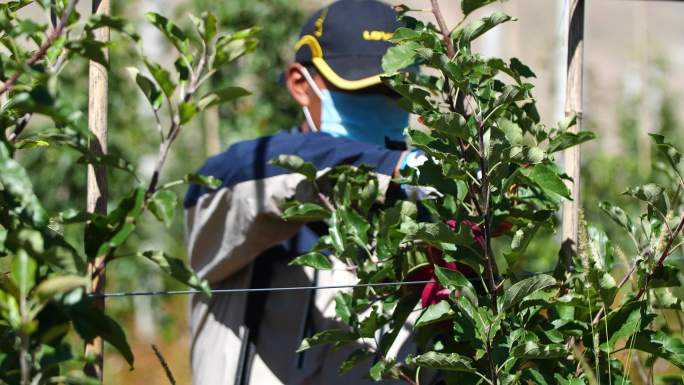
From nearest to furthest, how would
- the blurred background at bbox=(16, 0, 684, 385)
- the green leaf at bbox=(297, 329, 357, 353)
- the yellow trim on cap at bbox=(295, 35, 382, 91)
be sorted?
the green leaf at bbox=(297, 329, 357, 353) → the yellow trim on cap at bbox=(295, 35, 382, 91) → the blurred background at bbox=(16, 0, 684, 385)

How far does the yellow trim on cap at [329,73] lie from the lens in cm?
237

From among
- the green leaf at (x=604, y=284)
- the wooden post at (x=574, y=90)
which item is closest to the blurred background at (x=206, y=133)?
the wooden post at (x=574, y=90)

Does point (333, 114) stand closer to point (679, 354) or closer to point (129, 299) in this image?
point (679, 354)

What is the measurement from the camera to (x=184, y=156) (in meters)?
6.51

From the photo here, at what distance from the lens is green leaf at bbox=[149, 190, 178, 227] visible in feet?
4.07

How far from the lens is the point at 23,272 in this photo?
117cm

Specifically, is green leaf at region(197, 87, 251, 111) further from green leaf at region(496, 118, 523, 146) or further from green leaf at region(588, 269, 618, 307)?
green leaf at region(588, 269, 618, 307)

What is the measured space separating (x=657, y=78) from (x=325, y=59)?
6.04m

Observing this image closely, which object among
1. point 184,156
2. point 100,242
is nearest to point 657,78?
point 184,156

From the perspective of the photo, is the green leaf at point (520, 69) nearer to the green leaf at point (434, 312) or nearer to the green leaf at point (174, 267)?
the green leaf at point (434, 312)

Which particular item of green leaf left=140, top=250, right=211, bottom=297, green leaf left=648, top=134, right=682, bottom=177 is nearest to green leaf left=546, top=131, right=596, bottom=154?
green leaf left=648, top=134, right=682, bottom=177

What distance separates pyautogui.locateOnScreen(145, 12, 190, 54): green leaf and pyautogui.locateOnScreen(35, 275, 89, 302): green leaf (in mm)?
334

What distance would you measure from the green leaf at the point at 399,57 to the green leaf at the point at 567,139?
0.31 meters

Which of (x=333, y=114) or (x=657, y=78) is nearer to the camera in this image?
(x=333, y=114)
